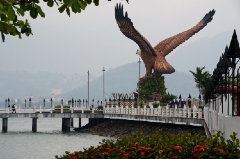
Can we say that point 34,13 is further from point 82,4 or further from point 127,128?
point 127,128

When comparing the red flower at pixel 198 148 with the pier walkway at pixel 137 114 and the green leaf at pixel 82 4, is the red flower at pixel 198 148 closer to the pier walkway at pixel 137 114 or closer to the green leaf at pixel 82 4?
the green leaf at pixel 82 4

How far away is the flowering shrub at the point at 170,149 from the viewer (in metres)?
11.5

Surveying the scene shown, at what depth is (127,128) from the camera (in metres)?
66.3

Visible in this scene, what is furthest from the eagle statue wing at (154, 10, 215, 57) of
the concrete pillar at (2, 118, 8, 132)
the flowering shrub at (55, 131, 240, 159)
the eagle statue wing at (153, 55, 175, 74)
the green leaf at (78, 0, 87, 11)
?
the green leaf at (78, 0, 87, 11)

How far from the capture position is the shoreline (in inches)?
2052

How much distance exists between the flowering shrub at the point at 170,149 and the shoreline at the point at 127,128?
32.0 m

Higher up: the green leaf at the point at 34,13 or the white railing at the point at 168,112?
the green leaf at the point at 34,13

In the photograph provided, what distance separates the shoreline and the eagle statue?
12.8 m

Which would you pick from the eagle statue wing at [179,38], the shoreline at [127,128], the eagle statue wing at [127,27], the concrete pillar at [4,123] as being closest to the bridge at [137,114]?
the concrete pillar at [4,123]

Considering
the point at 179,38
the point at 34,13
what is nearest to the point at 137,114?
the point at 179,38

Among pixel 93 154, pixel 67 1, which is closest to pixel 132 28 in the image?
pixel 93 154

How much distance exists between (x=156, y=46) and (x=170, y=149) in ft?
270

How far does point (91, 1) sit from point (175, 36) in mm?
86594

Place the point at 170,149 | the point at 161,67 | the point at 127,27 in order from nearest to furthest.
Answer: the point at 170,149 < the point at 127,27 < the point at 161,67
